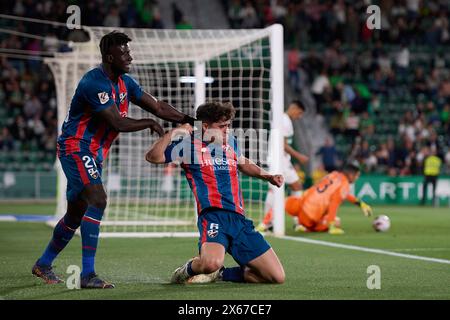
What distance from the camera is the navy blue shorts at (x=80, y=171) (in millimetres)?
7102

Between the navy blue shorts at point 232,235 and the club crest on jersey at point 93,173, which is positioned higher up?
the club crest on jersey at point 93,173

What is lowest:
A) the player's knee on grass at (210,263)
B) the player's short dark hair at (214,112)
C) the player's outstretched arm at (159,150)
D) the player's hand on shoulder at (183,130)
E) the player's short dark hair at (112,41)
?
the player's knee on grass at (210,263)

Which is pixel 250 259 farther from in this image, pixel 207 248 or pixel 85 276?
pixel 85 276

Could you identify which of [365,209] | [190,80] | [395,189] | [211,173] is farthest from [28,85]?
[211,173]

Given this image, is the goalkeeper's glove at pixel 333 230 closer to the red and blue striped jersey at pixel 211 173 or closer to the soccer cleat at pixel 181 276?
the red and blue striped jersey at pixel 211 173

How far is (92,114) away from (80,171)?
18.2 inches

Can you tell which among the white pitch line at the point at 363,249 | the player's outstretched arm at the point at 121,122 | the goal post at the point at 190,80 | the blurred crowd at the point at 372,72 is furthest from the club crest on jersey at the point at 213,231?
the blurred crowd at the point at 372,72

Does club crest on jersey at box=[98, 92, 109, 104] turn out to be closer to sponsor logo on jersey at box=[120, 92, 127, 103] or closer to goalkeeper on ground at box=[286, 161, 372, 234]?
sponsor logo on jersey at box=[120, 92, 127, 103]

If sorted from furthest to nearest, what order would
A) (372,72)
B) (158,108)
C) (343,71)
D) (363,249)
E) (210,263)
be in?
(372,72) < (343,71) < (363,249) < (158,108) < (210,263)

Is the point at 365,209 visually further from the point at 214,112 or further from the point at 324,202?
the point at 214,112

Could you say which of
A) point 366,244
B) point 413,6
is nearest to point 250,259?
point 366,244

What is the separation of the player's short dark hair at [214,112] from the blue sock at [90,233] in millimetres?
1143

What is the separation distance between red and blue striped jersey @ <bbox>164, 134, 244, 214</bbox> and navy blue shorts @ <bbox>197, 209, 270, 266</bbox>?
0.07 meters

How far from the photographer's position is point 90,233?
7012 millimetres
